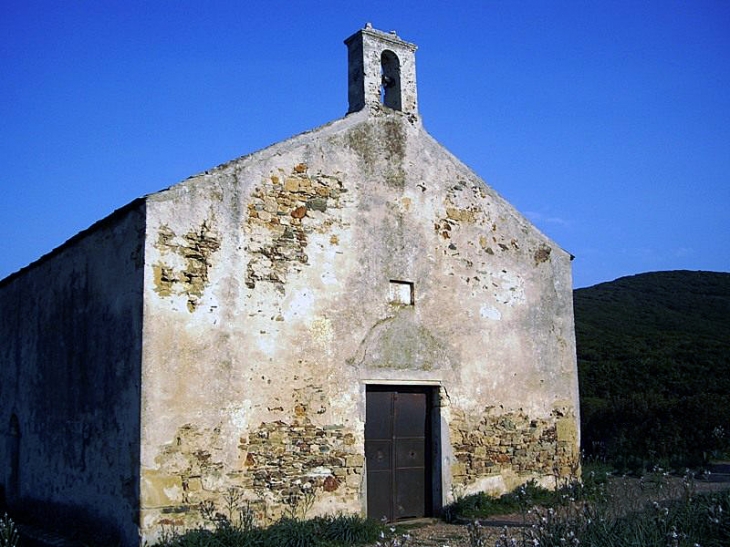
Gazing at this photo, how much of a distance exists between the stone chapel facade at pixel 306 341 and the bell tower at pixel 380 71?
3cm

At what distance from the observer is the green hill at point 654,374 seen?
55.3 feet

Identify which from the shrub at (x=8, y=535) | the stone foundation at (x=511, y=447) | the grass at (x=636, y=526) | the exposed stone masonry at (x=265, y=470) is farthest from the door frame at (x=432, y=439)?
the shrub at (x=8, y=535)

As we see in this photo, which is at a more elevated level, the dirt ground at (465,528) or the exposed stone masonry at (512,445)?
the exposed stone masonry at (512,445)

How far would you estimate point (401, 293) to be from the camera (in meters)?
10.6

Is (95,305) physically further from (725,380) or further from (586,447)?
(725,380)

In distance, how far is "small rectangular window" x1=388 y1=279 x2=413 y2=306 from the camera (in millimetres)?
10445

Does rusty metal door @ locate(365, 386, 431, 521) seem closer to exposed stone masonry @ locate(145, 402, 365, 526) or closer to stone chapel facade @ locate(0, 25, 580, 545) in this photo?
stone chapel facade @ locate(0, 25, 580, 545)

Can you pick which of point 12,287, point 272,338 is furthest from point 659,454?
point 12,287

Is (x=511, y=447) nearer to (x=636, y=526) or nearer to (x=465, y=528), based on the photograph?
(x=465, y=528)

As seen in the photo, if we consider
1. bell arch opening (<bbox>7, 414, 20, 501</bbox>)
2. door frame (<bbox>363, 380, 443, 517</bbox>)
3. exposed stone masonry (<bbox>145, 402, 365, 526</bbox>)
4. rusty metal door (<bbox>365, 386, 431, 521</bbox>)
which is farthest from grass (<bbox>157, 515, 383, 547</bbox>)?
bell arch opening (<bbox>7, 414, 20, 501</bbox>)

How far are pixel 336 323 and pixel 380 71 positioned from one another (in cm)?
419

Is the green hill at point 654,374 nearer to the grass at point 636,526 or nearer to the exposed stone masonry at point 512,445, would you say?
the exposed stone masonry at point 512,445

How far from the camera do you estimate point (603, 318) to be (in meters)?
36.9

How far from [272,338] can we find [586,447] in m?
11.8
